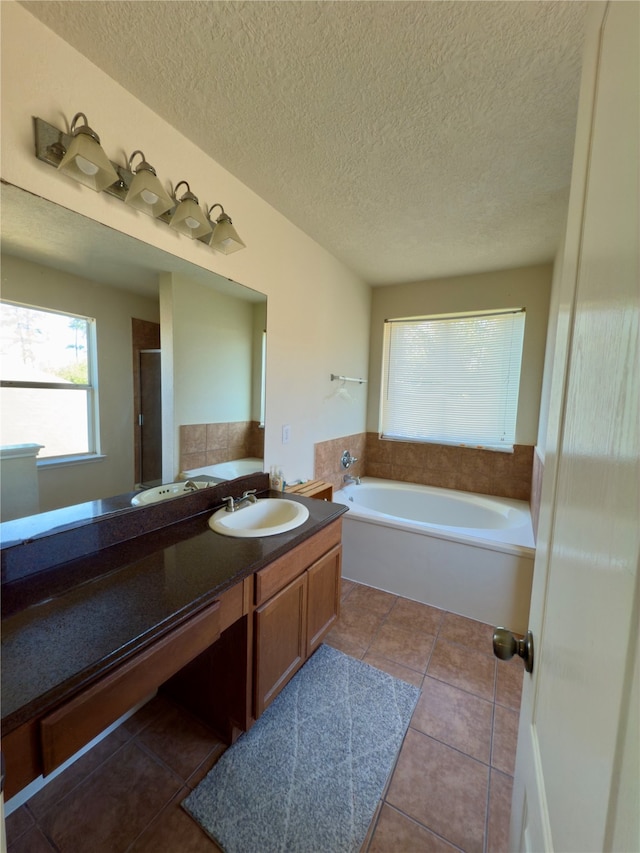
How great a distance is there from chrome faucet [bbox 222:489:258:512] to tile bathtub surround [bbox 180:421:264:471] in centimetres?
22

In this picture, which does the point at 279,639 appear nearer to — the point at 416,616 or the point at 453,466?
the point at 416,616

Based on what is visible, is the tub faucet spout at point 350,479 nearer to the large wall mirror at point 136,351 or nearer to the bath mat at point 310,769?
the large wall mirror at point 136,351

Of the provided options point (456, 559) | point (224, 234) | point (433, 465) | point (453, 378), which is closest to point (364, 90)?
point (224, 234)

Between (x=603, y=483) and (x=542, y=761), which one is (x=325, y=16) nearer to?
(x=603, y=483)

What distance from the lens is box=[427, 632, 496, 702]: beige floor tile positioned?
1.69m

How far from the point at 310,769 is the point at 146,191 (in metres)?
2.30

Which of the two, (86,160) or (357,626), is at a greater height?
(86,160)

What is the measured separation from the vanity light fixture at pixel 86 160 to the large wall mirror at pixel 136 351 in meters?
0.12

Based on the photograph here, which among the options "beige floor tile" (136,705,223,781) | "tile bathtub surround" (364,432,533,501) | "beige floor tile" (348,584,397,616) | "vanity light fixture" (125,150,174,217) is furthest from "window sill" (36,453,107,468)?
"tile bathtub surround" (364,432,533,501)

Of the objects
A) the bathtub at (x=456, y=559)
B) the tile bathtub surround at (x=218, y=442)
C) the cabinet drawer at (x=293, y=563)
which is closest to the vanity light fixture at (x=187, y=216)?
the tile bathtub surround at (x=218, y=442)

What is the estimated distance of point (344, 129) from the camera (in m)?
1.38

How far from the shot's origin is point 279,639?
4.70 feet

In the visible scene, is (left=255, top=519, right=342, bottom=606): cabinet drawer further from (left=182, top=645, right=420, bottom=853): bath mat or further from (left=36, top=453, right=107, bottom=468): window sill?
(left=36, top=453, right=107, bottom=468): window sill

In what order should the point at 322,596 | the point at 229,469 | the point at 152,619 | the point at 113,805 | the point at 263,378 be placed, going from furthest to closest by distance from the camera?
the point at 263,378, the point at 229,469, the point at 322,596, the point at 113,805, the point at 152,619
